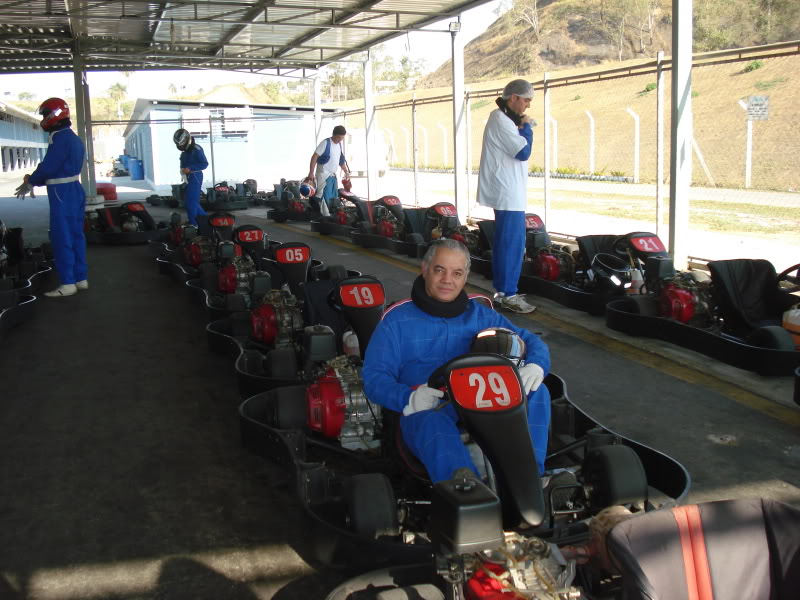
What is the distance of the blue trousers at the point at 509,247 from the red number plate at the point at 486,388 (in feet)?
12.4

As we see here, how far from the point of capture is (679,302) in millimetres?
4934

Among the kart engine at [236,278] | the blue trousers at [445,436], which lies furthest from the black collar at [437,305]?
the kart engine at [236,278]

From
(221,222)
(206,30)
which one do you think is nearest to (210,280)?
(221,222)

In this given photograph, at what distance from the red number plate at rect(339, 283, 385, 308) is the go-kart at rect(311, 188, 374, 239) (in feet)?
21.6

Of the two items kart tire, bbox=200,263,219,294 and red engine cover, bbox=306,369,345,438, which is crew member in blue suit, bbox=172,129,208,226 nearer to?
kart tire, bbox=200,263,219,294

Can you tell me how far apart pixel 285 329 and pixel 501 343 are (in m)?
2.20

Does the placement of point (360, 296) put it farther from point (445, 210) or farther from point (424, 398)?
point (445, 210)

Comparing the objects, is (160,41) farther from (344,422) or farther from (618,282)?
(344,422)

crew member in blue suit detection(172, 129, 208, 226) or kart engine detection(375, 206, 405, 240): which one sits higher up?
crew member in blue suit detection(172, 129, 208, 226)

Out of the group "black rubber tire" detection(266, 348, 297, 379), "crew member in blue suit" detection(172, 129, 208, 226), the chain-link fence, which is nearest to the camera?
"black rubber tire" detection(266, 348, 297, 379)

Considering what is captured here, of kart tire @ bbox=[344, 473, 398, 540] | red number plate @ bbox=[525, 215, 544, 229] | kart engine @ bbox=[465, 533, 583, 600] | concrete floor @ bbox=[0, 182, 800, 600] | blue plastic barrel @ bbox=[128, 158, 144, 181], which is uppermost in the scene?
blue plastic barrel @ bbox=[128, 158, 144, 181]

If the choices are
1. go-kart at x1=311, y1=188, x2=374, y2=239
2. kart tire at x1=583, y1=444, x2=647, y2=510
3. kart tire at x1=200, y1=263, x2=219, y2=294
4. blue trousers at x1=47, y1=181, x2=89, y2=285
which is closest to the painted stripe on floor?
kart tire at x1=583, y1=444, x2=647, y2=510

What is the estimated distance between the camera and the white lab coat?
19.2 ft

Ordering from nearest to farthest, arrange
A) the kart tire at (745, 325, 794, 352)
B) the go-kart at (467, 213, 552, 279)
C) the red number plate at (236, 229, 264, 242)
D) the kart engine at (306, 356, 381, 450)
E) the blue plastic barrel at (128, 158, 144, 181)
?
the kart engine at (306, 356, 381, 450)
the kart tire at (745, 325, 794, 352)
the red number plate at (236, 229, 264, 242)
the go-kart at (467, 213, 552, 279)
the blue plastic barrel at (128, 158, 144, 181)
